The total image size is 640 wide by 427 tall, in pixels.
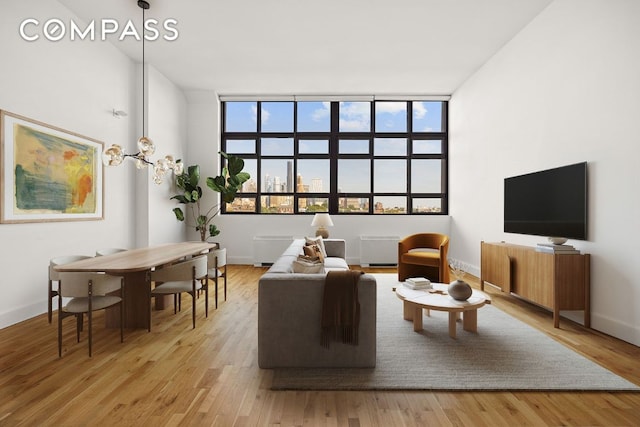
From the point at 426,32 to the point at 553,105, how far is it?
1883 millimetres

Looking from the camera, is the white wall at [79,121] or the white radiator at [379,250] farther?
the white radiator at [379,250]

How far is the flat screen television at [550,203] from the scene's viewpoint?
345 cm

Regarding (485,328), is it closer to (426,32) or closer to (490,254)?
(490,254)

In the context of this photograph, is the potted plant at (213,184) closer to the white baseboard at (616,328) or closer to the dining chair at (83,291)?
the dining chair at (83,291)

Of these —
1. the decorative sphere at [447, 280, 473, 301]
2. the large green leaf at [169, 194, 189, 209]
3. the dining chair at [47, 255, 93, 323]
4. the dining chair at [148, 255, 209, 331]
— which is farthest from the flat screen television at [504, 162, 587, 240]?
the large green leaf at [169, 194, 189, 209]

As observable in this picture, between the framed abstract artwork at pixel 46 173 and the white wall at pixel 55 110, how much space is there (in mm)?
114

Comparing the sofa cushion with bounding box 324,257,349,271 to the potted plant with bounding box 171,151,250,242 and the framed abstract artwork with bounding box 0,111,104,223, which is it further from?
the framed abstract artwork with bounding box 0,111,104,223

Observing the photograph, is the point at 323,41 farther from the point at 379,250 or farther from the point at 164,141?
the point at 379,250

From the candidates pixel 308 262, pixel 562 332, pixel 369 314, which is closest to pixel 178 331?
pixel 308 262

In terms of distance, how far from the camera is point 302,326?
245 centimetres

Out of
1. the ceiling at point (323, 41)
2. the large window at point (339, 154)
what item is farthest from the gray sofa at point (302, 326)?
the large window at point (339, 154)

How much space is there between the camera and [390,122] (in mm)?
7488

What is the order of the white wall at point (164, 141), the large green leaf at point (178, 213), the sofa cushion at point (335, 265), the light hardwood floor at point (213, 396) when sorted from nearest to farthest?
the light hardwood floor at point (213, 396) < the sofa cushion at point (335, 265) < the white wall at point (164, 141) < the large green leaf at point (178, 213)

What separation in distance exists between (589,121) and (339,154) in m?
4.66
